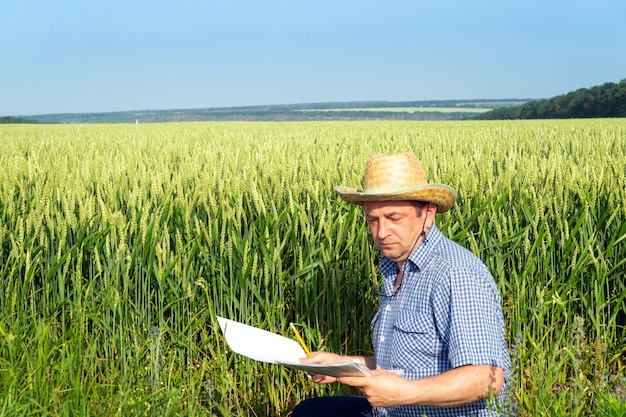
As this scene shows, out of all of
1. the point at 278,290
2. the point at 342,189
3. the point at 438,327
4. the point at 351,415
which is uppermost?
the point at 342,189

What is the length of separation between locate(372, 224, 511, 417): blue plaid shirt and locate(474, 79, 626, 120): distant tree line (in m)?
48.4

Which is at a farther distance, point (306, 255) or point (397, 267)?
point (306, 255)

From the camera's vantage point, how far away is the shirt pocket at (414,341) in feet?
7.67

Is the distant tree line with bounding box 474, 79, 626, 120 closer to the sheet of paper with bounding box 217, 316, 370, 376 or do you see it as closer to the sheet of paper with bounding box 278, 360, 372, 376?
the sheet of paper with bounding box 217, 316, 370, 376

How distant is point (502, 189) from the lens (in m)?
4.05

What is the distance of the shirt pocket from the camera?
2338mm

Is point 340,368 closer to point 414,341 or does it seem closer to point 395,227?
point 414,341

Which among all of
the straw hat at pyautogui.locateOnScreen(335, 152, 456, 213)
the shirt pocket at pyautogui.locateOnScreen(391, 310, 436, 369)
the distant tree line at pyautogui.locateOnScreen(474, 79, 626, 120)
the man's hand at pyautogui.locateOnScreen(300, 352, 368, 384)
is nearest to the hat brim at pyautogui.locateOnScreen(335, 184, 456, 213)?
the straw hat at pyautogui.locateOnScreen(335, 152, 456, 213)

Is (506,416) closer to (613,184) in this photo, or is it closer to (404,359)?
(404,359)

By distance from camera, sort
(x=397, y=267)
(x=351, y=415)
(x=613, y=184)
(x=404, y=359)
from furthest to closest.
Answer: (x=613, y=184)
(x=351, y=415)
(x=397, y=267)
(x=404, y=359)

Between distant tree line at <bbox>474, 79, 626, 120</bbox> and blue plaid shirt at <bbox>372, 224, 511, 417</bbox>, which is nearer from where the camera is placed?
blue plaid shirt at <bbox>372, 224, 511, 417</bbox>

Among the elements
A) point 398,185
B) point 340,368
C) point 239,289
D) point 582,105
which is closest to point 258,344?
point 340,368

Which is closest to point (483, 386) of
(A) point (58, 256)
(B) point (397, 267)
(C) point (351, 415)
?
(B) point (397, 267)

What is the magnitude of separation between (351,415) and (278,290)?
836 mm
